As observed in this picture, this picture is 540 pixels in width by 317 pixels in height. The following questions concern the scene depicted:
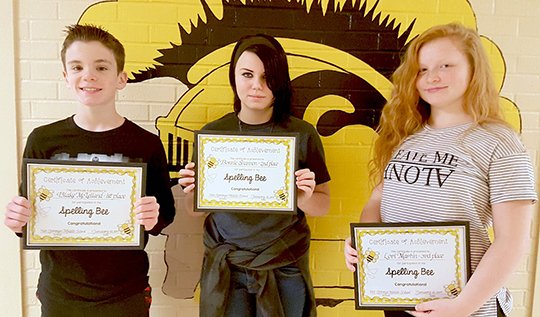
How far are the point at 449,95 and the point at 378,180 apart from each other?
1.79 ft

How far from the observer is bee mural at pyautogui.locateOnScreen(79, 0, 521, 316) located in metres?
2.16

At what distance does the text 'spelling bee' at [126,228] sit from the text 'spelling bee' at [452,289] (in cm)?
113

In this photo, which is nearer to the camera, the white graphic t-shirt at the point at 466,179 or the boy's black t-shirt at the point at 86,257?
the white graphic t-shirt at the point at 466,179

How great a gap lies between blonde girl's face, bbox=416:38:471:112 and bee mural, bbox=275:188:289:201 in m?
0.62

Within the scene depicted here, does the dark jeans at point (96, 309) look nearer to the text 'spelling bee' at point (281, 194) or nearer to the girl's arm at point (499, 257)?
→ the text 'spelling bee' at point (281, 194)

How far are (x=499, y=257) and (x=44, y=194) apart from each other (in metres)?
1.56

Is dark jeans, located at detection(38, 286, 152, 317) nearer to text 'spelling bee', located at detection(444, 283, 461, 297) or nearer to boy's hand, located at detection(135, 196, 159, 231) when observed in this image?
boy's hand, located at detection(135, 196, 159, 231)

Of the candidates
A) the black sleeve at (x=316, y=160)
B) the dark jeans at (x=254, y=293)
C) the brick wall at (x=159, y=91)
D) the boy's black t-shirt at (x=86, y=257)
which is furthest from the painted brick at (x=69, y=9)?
the dark jeans at (x=254, y=293)

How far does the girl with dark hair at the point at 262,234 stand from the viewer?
1.85m

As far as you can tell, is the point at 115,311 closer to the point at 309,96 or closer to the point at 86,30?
the point at 86,30

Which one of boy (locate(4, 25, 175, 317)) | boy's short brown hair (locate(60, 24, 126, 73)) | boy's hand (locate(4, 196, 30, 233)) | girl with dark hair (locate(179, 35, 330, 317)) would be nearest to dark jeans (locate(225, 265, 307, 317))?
girl with dark hair (locate(179, 35, 330, 317))

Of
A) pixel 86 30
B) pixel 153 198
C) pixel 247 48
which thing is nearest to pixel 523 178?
pixel 247 48

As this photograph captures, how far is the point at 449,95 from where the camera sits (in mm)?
1661

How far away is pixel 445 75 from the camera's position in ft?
5.43
